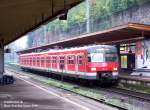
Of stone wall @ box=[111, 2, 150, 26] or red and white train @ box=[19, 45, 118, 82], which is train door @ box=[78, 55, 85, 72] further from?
stone wall @ box=[111, 2, 150, 26]

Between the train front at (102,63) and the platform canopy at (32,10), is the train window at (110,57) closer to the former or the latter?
the train front at (102,63)

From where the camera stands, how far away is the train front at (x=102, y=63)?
26609mm

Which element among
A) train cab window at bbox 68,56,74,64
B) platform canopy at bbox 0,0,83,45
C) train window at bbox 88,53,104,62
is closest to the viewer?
platform canopy at bbox 0,0,83,45

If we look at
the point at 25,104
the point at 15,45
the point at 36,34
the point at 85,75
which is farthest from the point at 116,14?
the point at 15,45

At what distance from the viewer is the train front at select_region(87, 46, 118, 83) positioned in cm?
2661

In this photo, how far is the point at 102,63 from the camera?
27.0 meters

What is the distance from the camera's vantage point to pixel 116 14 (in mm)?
43469

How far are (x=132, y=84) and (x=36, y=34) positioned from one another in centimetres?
6588

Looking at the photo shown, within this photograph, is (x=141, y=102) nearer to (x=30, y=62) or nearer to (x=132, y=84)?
(x=132, y=84)

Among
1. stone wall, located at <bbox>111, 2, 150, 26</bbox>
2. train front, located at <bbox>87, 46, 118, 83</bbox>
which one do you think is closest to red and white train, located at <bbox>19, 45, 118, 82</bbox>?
train front, located at <bbox>87, 46, 118, 83</bbox>

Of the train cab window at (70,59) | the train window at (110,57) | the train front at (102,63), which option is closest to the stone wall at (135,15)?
the train cab window at (70,59)

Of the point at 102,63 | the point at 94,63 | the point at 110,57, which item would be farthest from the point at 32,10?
the point at 110,57

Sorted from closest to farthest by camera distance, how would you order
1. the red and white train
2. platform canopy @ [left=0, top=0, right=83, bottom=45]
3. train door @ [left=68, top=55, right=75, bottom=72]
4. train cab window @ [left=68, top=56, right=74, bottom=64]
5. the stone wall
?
platform canopy @ [left=0, top=0, right=83, bottom=45]
the red and white train
train door @ [left=68, top=55, right=75, bottom=72]
train cab window @ [left=68, top=56, right=74, bottom=64]
the stone wall

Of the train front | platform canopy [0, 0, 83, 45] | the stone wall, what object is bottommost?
the train front
